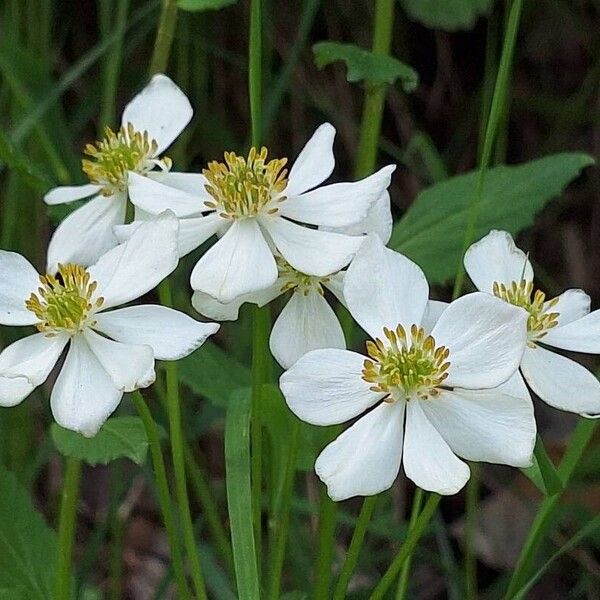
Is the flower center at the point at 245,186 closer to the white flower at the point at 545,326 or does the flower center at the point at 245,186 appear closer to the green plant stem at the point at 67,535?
the white flower at the point at 545,326

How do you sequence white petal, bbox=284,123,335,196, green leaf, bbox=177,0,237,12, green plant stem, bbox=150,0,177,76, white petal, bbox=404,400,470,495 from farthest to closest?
green plant stem, bbox=150,0,177,76, green leaf, bbox=177,0,237,12, white petal, bbox=284,123,335,196, white petal, bbox=404,400,470,495

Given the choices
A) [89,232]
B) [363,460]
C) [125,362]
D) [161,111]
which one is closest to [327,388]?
[363,460]

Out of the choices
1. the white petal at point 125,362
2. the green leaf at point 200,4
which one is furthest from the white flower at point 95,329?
the green leaf at point 200,4

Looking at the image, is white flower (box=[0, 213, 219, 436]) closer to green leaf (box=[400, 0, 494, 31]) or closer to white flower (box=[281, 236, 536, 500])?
white flower (box=[281, 236, 536, 500])

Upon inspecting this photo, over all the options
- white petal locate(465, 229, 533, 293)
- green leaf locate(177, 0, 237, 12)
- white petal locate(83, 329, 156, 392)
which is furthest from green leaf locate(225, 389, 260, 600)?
green leaf locate(177, 0, 237, 12)

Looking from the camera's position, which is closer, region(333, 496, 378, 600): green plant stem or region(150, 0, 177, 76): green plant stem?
region(333, 496, 378, 600): green plant stem

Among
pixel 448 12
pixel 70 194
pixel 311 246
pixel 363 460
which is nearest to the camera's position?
pixel 363 460

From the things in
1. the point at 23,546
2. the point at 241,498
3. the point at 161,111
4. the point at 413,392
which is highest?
the point at 161,111

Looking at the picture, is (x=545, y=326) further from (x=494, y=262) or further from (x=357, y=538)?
(x=357, y=538)
